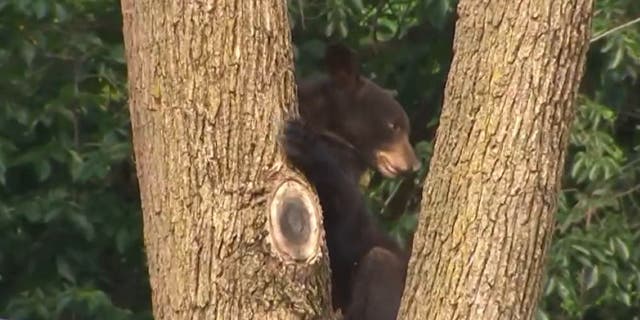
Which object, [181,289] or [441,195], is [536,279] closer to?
[441,195]

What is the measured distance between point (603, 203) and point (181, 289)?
321 centimetres

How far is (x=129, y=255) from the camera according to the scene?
271 inches

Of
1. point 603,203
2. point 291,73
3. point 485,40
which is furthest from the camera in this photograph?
point 603,203

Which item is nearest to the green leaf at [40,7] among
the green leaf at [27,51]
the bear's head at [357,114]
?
the green leaf at [27,51]

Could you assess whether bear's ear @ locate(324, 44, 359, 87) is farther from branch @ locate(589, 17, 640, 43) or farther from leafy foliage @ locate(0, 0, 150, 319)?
leafy foliage @ locate(0, 0, 150, 319)

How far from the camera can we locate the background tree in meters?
6.21

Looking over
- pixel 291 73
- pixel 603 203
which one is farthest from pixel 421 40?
pixel 291 73

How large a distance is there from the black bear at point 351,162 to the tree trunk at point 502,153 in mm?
445

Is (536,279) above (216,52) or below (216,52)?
below

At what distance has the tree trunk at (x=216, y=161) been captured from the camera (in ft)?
A: 11.8

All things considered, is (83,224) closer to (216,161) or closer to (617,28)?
(617,28)

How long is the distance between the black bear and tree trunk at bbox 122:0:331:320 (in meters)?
0.15

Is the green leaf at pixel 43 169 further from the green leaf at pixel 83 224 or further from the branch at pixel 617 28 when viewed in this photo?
the branch at pixel 617 28

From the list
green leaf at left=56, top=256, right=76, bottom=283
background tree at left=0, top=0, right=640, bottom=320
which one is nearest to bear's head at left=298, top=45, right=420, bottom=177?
background tree at left=0, top=0, right=640, bottom=320
